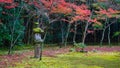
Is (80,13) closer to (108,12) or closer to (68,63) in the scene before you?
(108,12)

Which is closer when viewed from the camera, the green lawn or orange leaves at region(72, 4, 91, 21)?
the green lawn

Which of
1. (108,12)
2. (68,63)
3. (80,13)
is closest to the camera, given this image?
(68,63)

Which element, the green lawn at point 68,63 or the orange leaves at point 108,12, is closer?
the green lawn at point 68,63


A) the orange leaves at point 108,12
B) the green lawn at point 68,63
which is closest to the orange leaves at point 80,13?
the orange leaves at point 108,12

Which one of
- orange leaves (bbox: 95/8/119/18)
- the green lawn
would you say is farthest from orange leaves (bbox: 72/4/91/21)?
the green lawn

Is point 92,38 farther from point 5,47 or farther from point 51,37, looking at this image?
point 5,47

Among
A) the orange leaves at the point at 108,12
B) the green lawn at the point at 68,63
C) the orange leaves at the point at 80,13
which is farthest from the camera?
the orange leaves at the point at 108,12

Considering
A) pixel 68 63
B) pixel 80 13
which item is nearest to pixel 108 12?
pixel 80 13

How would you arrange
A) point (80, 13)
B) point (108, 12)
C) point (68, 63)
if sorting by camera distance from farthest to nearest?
point (108, 12)
point (80, 13)
point (68, 63)

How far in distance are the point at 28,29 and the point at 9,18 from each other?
8616 mm

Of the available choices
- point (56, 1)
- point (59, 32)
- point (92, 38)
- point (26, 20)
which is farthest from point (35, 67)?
point (92, 38)

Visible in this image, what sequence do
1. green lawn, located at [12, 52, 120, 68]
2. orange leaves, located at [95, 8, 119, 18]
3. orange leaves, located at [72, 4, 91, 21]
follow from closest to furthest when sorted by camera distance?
green lawn, located at [12, 52, 120, 68], orange leaves, located at [72, 4, 91, 21], orange leaves, located at [95, 8, 119, 18]

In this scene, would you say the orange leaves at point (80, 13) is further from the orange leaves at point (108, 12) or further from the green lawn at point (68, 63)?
the green lawn at point (68, 63)

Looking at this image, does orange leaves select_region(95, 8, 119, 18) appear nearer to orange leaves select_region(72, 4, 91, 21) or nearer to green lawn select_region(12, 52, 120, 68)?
orange leaves select_region(72, 4, 91, 21)
